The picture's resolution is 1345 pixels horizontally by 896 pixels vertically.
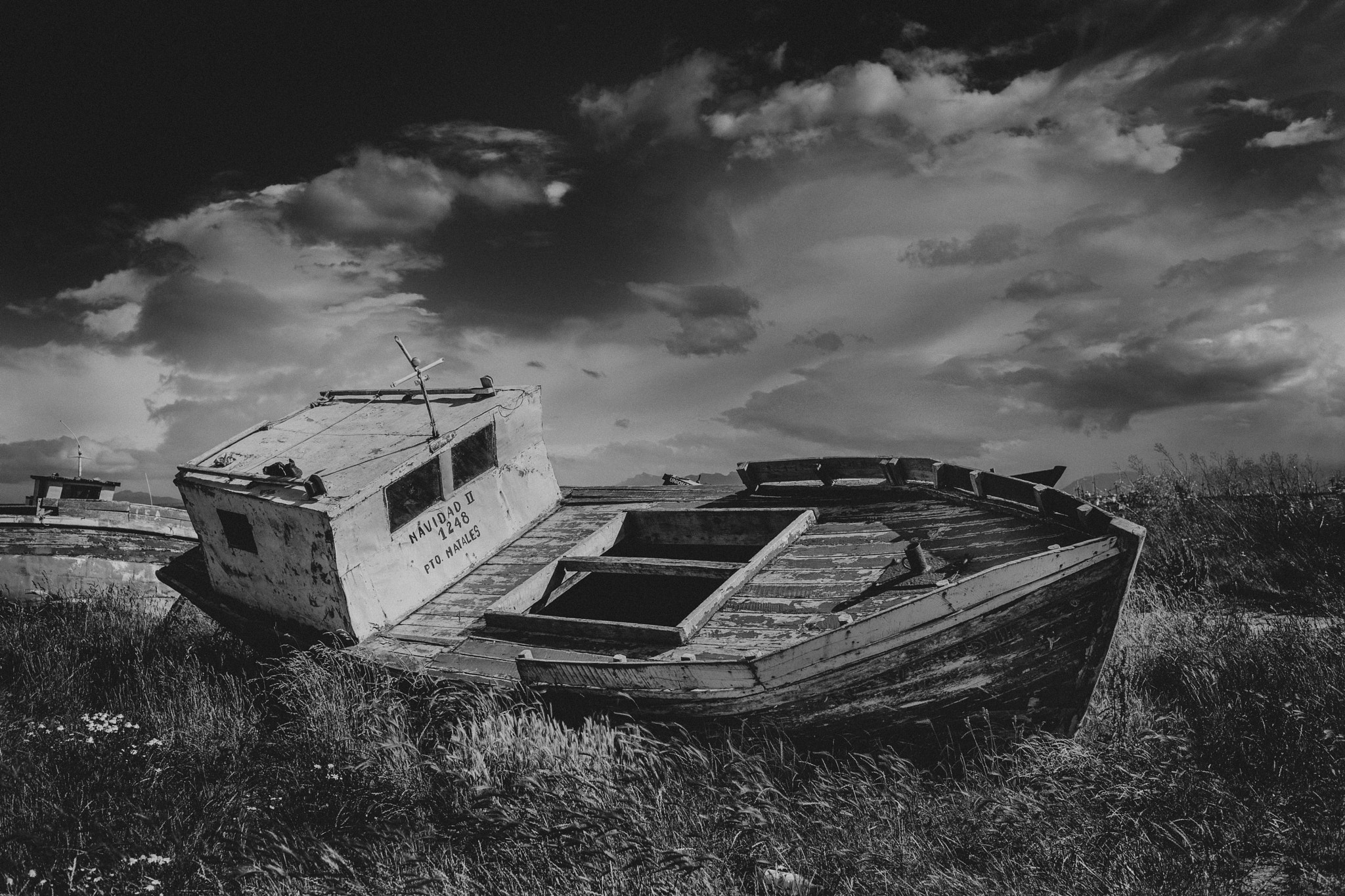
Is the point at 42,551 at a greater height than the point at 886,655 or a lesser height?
greater

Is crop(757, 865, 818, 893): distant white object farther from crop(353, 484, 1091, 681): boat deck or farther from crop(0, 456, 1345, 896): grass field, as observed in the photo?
crop(353, 484, 1091, 681): boat deck

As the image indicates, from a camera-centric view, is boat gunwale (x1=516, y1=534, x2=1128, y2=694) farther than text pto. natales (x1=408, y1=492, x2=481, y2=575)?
No

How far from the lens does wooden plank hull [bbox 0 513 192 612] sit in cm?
1222

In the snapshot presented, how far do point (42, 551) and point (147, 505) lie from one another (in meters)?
1.48

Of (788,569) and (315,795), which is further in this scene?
(788,569)

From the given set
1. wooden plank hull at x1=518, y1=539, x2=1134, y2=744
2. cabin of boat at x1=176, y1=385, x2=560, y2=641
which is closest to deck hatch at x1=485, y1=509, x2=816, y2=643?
cabin of boat at x1=176, y1=385, x2=560, y2=641

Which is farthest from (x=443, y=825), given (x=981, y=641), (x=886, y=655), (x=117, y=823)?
(x=981, y=641)

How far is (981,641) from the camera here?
4449 mm

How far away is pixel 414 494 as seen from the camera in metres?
7.73

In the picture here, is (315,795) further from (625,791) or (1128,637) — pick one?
(1128,637)

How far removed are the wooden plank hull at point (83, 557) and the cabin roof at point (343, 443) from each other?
4.68 metres

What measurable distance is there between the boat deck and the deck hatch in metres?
0.14

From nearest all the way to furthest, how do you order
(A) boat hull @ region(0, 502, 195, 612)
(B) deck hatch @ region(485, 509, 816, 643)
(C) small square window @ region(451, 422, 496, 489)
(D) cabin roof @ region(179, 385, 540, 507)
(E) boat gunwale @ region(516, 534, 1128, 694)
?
1. (E) boat gunwale @ region(516, 534, 1128, 694)
2. (B) deck hatch @ region(485, 509, 816, 643)
3. (D) cabin roof @ region(179, 385, 540, 507)
4. (C) small square window @ region(451, 422, 496, 489)
5. (A) boat hull @ region(0, 502, 195, 612)

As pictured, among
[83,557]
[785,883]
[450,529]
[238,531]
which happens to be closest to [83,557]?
[83,557]
